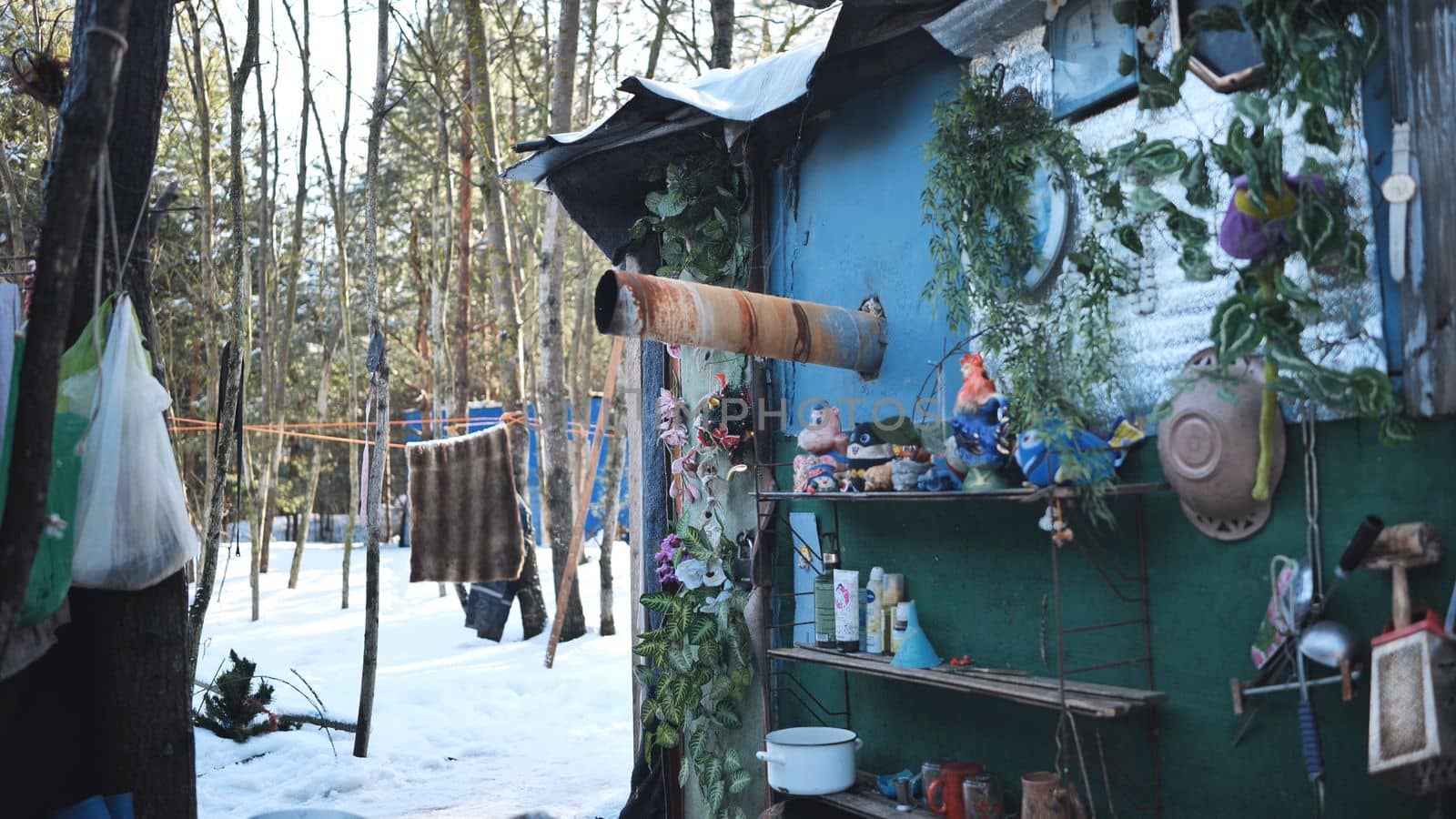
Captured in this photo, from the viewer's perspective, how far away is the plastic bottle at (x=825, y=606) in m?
4.19

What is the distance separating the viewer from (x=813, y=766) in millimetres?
3885

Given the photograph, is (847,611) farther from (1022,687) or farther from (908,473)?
(1022,687)

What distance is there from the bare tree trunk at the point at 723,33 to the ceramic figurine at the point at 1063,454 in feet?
16.4

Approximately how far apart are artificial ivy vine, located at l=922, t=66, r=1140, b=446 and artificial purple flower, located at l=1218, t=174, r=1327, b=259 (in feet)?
1.56

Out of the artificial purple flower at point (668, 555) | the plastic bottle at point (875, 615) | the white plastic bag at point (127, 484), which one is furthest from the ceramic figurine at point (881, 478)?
the white plastic bag at point (127, 484)

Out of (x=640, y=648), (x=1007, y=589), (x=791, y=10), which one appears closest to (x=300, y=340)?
(x=791, y=10)

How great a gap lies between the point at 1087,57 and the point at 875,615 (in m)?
1.92

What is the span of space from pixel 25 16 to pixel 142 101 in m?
7.86

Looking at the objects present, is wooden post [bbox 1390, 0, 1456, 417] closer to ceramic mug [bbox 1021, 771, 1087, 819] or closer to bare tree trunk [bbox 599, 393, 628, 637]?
ceramic mug [bbox 1021, 771, 1087, 819]

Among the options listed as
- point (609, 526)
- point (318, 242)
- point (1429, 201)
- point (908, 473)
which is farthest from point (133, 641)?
point (318, 242)

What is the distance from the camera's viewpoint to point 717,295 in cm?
371

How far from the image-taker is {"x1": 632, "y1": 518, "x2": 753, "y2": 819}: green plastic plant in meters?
4.68

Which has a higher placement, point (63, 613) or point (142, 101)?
point (142, 101)

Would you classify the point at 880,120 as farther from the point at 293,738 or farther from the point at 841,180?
the point at 293,738
